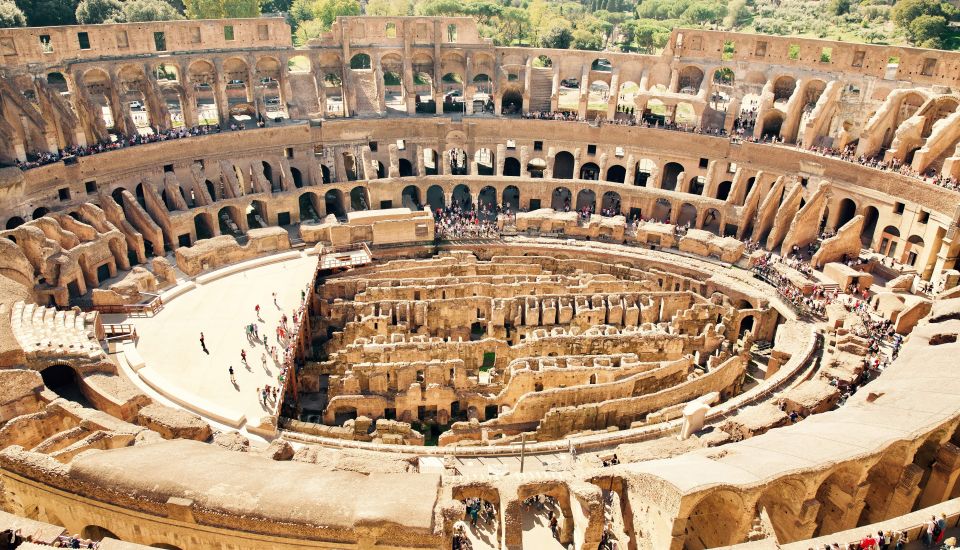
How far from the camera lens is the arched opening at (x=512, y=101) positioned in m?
42.2

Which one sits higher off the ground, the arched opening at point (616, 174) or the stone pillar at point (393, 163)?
the stone pillar at point (393, 163)

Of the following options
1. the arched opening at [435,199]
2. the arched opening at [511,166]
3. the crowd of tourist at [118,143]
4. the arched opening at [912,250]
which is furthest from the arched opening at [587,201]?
the crowd of tourist at [118,143]

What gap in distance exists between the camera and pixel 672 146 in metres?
37.5

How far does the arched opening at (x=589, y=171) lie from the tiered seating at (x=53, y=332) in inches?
1067

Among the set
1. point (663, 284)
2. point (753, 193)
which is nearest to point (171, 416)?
point (663, 284)

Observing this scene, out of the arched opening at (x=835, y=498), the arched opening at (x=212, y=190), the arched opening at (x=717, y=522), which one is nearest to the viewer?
the arched opening at (x=717, y=522)

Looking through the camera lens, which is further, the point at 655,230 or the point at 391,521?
the point at 655,230

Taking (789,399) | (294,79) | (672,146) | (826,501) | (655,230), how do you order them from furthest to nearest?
(294,79), (672,146), (655,230), (789,399), (826,501)

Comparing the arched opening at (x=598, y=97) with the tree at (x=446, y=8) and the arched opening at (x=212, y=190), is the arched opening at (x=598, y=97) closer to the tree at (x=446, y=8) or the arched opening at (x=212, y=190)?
the tree at (x=446, y=8)

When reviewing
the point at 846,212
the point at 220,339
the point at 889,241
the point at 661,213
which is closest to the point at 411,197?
the point at 661,213

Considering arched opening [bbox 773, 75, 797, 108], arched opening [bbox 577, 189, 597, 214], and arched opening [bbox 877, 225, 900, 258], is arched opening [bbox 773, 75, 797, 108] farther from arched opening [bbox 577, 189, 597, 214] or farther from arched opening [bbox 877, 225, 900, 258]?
arched opening [bbox 577, 189, 597, 214]

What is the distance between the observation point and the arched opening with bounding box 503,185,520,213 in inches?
1486

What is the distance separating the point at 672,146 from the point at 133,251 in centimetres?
2830

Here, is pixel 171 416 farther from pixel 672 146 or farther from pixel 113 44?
pixel 672 146
